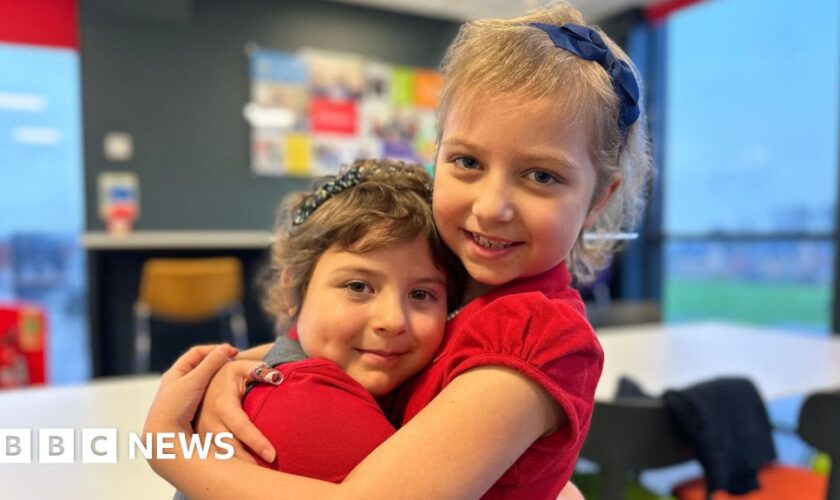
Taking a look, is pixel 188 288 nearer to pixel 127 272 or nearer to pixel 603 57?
pixel 127 272

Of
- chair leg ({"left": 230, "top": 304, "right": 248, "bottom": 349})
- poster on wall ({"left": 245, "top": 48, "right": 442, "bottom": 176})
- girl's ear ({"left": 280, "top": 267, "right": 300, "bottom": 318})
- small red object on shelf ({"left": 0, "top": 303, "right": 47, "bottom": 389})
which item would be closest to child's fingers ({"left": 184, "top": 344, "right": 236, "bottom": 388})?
girl's ear ({"left": 280, "top": 267, "right": 300, "bottom": 318})

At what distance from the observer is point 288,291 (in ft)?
2.68

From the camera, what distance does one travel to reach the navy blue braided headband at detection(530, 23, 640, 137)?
2.19 feet

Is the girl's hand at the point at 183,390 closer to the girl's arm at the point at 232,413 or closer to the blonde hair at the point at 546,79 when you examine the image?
the girl's arm at the point at 232,413

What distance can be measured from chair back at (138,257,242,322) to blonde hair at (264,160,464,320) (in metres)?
2.34

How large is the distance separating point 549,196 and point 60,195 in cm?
122

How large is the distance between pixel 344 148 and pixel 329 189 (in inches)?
150

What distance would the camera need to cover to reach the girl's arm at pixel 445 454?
522mm

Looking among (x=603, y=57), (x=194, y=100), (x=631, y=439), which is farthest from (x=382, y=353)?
(x=194, y=100)

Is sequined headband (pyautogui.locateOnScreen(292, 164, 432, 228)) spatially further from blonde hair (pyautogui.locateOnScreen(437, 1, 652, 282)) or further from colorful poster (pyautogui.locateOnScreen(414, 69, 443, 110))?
colorful poster (pyautogui.locateOnScreen(414, 69, 443, 110))

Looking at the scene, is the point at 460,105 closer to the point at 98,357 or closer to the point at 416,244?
the point at 416,244

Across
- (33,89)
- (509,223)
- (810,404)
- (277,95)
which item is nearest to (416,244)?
(509,223)

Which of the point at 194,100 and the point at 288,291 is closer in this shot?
the point at 288,291

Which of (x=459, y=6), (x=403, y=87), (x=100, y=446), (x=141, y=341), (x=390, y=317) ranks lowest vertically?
(x=141, y=341)
